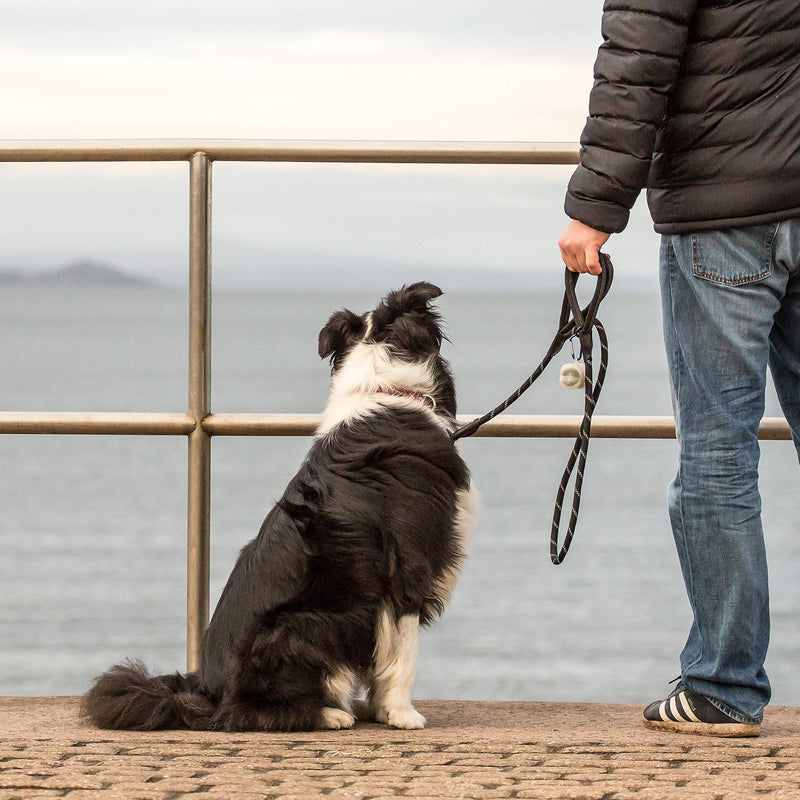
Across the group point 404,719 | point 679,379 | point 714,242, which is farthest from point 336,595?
point 714,242

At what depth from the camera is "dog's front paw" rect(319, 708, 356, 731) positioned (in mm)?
2605

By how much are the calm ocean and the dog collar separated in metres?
0.17

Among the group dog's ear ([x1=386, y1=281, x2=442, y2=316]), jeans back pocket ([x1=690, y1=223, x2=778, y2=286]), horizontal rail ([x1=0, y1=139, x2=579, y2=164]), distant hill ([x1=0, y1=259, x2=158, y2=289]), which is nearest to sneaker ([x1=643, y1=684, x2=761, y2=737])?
jeans back pocket ([x1=690, y1=223, x2=778, y2=286])

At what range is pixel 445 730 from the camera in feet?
8.56

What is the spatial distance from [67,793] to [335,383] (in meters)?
1.31

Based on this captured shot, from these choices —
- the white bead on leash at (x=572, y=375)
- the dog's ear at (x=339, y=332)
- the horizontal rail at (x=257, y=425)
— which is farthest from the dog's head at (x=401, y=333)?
the white bead on leash at (x=572, y=375)

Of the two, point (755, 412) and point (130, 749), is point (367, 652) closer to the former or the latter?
point (130, 749)

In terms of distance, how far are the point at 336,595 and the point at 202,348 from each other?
2.63 feet

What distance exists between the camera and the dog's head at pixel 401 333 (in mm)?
2939

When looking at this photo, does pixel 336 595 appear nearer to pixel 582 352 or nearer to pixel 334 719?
pixel 334 719

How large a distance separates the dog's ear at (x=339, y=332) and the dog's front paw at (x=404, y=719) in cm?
93

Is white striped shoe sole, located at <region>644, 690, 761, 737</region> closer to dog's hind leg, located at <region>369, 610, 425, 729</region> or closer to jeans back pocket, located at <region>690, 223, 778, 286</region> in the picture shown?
dog's hind leg, located at <region>369, 610, 425, 729</region>

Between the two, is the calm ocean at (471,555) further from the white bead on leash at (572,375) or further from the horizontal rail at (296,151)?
the horizontal rail at (296,151)

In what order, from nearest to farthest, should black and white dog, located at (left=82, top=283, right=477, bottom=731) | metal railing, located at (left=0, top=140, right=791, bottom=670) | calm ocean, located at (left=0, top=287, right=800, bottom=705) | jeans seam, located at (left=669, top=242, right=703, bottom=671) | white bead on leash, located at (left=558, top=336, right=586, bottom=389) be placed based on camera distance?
jeans seam, located at (left=669, top=242, right=703, bottom=671) → black and white dog, located at (left=82, top=283, right=477, bottom=731) → white bead on leash, located at (left=558, top=336, right=586, bottom=389) → metal railing, located at (left=0, top=140, right=791, bottom=670) → calm ocean, located at (left=0, top=287, right=800, bottom=705)
